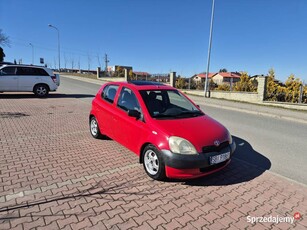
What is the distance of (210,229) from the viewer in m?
2.70

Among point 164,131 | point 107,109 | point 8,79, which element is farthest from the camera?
point 8,79

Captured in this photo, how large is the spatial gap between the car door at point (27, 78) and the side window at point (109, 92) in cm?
987

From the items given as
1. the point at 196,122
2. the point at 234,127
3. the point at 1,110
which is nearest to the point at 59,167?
the point at 196,122

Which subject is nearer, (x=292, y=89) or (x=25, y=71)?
(x=25, y=71)

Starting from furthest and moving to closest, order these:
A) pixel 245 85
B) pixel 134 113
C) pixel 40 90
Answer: pixel 245 85
pixel 40 90
pixel 134 113

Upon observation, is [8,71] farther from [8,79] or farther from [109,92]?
[109,92]

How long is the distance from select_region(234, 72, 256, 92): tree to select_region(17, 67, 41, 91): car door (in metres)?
15.4

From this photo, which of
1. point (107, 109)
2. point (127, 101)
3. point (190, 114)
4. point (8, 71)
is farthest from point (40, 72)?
point (190, 114)

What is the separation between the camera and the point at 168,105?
4.74 metres

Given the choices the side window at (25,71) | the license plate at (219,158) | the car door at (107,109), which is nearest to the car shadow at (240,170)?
the license plate at (219,158)

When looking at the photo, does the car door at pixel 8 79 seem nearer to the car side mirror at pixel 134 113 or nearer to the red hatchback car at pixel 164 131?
the red hatchback car at pixel 164 131

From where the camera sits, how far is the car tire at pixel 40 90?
13844 mm

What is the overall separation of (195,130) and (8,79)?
12855mm

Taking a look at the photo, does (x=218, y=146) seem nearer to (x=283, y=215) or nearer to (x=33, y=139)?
(x=283, y=215)
